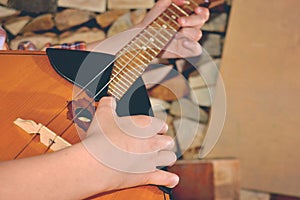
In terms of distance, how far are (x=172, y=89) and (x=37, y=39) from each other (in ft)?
1.71

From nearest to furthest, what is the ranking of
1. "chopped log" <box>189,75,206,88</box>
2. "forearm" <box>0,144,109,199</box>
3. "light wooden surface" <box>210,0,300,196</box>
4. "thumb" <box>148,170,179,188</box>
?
"forearm" <box>0,144,109,199</box>
"thumb" <box>148,170,179,188</box>
"light wooden surface" <box>210,0,300,196</box>
"chopped log" <box>189,75,206,88</box>

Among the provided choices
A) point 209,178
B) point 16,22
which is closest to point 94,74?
point 16,22

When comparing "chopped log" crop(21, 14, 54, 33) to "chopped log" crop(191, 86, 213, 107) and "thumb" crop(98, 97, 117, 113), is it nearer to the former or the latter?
"chopped log" crop(191, 86, 213, 107)

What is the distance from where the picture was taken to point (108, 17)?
4.90 feet

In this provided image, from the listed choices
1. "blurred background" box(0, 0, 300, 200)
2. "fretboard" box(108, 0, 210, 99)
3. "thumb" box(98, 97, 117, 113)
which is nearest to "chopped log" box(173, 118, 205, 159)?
"blurred background" box(0, 0, 300, 200)

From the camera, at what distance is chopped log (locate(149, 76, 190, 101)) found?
1.57 metres

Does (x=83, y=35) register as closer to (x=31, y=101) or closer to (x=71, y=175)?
(x=31, y=101)

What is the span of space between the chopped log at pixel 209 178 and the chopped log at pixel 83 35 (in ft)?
1.87

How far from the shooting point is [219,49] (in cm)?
152

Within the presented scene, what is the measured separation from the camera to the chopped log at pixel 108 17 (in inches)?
58.6

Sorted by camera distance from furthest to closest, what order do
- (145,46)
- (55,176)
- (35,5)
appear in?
(35,5)
(145,46)
(55,176)

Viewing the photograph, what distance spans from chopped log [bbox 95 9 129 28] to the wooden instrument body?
64 centimetres

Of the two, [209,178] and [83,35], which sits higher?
[83,35]

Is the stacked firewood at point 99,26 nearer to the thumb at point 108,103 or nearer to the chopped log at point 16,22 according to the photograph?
the chopped log at point 16,22
